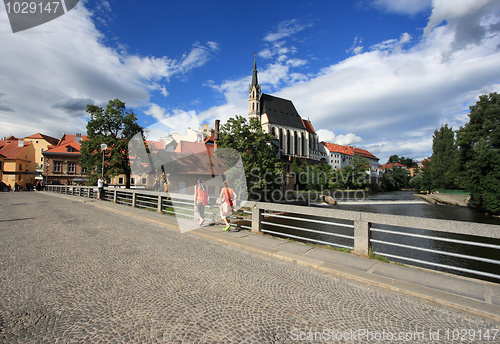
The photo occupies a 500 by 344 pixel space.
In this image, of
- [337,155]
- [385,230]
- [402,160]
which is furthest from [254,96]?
[402,160]

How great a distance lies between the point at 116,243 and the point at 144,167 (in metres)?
25.3

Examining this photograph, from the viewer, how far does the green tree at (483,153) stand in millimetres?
34312

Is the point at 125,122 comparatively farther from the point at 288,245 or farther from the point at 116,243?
the point at 288,245

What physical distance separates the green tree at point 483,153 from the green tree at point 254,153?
30148mm

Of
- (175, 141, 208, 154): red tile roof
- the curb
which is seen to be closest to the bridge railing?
the curb

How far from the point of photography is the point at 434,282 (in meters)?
4.15

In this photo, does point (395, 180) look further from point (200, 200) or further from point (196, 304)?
point (196, 304)

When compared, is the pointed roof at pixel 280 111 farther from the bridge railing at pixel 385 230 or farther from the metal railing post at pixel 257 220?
the metal railing post at pixel 257 220

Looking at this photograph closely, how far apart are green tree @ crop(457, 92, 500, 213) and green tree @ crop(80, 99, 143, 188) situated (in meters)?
46.9

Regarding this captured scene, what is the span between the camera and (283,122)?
10669 cm

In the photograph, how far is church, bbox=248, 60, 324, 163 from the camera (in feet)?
332

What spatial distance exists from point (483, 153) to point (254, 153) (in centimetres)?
3300

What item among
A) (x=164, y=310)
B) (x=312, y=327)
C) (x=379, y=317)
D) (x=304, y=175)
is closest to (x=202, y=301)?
(x=164, y=310)

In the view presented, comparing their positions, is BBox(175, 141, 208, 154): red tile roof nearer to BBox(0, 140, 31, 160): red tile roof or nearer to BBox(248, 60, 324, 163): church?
→ BBox(0, 140, 31, 160): red tile roof
